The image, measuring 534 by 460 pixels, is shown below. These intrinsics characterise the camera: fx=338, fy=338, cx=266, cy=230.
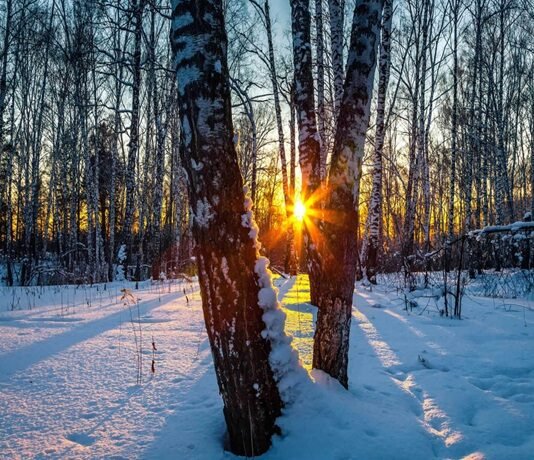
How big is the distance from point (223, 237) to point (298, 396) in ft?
2.99

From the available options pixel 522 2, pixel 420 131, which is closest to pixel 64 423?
pixel 420 131

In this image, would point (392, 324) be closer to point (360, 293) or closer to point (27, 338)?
point (360, 293)

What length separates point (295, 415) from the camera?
1.68m

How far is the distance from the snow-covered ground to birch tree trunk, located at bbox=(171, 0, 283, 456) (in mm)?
226

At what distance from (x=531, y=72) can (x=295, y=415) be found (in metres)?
19.0

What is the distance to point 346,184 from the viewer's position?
194 centimetres

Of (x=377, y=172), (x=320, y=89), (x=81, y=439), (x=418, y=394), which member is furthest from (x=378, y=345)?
(x=320, y=89)

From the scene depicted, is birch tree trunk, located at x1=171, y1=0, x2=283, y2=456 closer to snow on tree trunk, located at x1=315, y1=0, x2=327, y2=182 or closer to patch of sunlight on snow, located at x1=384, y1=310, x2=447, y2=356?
patch of sunlight on snow, located at x1=384, y1=310, x2=447, y2=356

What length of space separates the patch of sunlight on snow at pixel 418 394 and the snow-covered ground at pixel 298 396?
1 centimetres

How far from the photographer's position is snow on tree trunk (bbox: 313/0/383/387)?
1.93 meters

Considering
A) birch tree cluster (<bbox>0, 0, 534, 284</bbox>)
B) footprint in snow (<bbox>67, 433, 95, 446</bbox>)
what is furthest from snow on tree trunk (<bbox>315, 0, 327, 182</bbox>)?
footprint in snow (<bbox>67, 433, 95, 446</bbox>)

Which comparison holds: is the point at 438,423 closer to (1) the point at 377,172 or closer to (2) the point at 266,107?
(1) the point at 377,172

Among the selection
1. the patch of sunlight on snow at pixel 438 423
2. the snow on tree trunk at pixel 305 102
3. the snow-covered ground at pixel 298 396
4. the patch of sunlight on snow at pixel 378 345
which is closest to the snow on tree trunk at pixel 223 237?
the snow-covered ground at pixel 298 396

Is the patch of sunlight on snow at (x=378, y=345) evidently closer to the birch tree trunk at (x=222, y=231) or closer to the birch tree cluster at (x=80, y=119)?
the birch tree trunk at (x=222, y=231)
